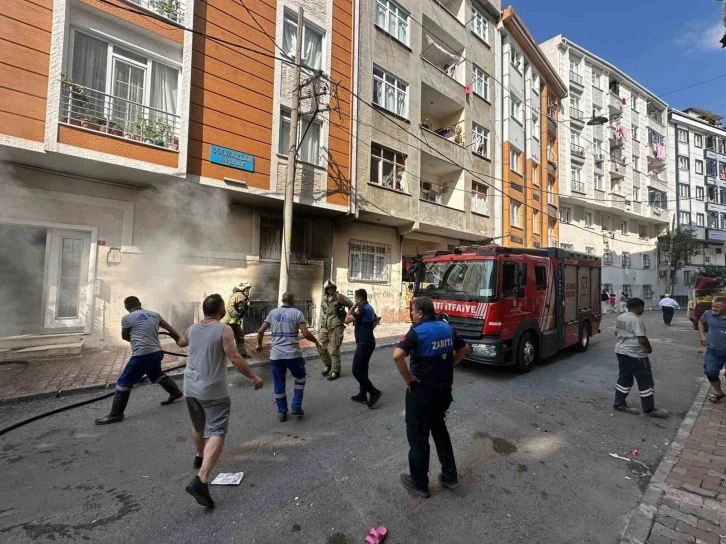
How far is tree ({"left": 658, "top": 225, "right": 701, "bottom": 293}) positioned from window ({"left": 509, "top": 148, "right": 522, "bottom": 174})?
1987cm

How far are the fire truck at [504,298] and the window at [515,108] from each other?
46.5 ft

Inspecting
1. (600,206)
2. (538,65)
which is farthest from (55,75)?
(600,206)

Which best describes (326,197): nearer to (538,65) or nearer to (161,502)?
(161,502)

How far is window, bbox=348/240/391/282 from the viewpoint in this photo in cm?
1239

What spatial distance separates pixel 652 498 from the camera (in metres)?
2.81

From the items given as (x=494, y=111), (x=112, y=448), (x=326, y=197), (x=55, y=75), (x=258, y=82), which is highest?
(x=494, y=111)

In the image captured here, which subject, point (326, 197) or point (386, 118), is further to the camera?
point (386, 118)

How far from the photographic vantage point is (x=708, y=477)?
3.12 m

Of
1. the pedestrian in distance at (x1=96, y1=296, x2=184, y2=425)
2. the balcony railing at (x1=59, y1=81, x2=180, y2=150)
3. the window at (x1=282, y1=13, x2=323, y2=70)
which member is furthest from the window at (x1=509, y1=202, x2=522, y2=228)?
the pedestrian in distance at (x1=96, y1=296, x2=184, y2=425)

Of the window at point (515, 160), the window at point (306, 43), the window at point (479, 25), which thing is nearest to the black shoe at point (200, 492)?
the window at point (306, 43)

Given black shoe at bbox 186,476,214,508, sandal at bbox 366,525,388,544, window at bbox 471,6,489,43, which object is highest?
window at bbox 471,6,489,43

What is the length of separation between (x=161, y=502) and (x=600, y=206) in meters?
31.9

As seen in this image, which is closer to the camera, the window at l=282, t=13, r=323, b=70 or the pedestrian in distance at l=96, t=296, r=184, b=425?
the pedestrian in distance at l=96, t=296, r=184, b=425

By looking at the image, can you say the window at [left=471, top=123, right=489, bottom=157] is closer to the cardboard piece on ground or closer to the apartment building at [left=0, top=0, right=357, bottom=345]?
the apartment building at [left=0, top=0, right=357, bottom=345]
